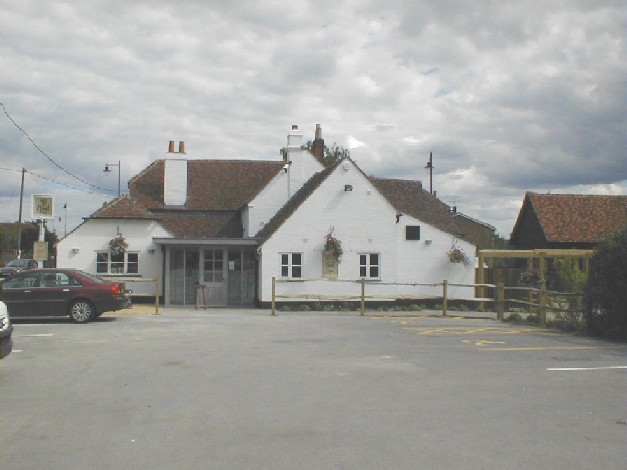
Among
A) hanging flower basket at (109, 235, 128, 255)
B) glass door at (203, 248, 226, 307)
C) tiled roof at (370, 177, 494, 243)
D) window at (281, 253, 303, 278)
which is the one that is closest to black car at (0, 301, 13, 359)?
window at (281, 253, 303, 278)

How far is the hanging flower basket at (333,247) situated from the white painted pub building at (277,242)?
21 centimetres

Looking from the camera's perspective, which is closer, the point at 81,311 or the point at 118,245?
the point at 81,311

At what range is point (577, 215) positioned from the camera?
116 ft

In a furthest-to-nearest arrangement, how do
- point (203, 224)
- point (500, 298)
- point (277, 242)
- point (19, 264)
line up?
point (19, 264) → point (203, 224) → point (277, 242) → point (500, 298)

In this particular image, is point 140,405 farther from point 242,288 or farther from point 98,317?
point 242,288

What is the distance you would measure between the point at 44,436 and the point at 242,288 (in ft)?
67.3

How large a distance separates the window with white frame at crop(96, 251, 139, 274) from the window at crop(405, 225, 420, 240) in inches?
430

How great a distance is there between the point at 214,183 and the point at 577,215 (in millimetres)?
18825

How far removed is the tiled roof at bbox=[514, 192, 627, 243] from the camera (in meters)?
33.7

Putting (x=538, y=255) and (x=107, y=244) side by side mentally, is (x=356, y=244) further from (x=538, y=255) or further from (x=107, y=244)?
(x=107, y=244)

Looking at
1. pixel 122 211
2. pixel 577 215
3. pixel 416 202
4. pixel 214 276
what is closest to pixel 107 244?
pixel 122 211

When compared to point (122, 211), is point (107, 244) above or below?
below

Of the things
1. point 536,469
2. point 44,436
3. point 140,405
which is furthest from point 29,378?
point 536,469

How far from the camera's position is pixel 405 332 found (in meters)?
16.6
